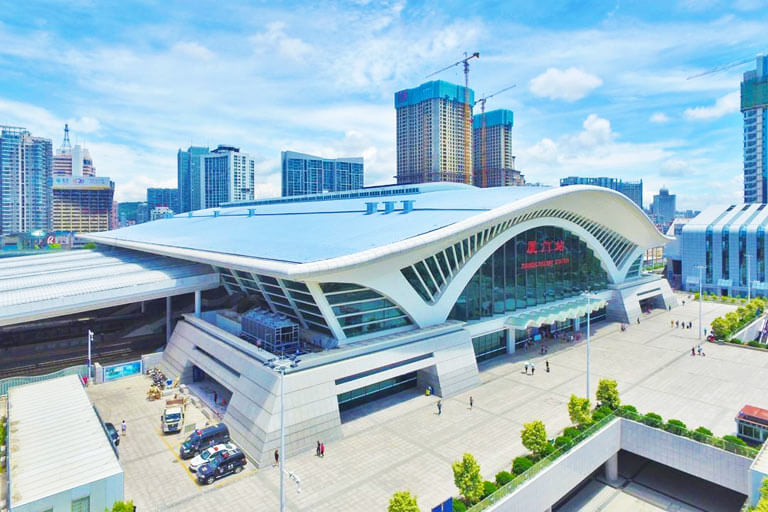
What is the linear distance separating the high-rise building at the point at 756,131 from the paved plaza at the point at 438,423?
8701 centimetres

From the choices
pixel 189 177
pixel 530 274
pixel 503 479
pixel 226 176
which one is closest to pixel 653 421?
pixel 503 479

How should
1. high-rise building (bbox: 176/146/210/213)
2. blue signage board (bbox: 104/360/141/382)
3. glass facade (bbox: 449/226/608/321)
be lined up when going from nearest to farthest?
blue signage board (bbox: 104/360/141/382), glass facade (bbox: 449/226/608/321), high-rise building (bbox: 176/146/210/213)

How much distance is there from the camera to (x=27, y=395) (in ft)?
76.2

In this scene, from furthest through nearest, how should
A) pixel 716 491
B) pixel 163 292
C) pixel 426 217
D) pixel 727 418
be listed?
pixel 163 292
pixel 426 217
pixel 727 418
pixel 716 491

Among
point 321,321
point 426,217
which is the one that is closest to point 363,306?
point 321,321

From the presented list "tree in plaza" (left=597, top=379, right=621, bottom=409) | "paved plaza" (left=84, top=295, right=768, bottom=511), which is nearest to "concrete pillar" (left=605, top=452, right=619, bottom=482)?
"tree in plaza" (left=597, top=379, right=621, bottom=409)

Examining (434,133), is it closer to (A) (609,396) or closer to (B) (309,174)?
(B) (309,174)

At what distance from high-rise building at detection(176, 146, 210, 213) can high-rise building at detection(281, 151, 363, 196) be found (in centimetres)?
5950

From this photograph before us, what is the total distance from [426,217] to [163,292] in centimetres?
2264

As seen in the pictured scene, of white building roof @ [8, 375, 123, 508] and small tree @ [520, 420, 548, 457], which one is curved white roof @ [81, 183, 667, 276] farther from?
small tree @ [520, 420, 548, 457]

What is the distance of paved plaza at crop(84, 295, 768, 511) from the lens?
19.2 metres

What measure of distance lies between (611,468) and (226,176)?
145 meters

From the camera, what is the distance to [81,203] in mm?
140625

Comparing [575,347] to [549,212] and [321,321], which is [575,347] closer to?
[549,212]
